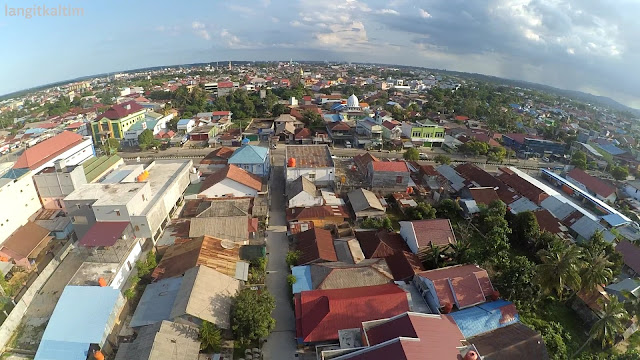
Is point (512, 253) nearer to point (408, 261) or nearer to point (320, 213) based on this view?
point (408, 261)

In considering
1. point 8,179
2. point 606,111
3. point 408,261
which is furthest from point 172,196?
point 606,111

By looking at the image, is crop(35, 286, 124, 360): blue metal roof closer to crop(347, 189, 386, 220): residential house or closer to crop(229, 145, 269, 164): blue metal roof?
crop(347, 189, 386, 220): residential house

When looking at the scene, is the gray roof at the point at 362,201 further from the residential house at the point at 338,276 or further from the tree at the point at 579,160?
the tree at the point at 579,160

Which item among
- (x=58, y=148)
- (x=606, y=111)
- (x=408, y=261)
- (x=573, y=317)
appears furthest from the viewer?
(x=606, y=111)

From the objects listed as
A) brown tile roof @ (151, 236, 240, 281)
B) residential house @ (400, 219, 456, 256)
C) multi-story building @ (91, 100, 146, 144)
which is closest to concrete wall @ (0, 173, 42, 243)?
brown tile roof @ (151, 236, 240, 281)

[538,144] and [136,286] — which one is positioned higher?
[538,144]
